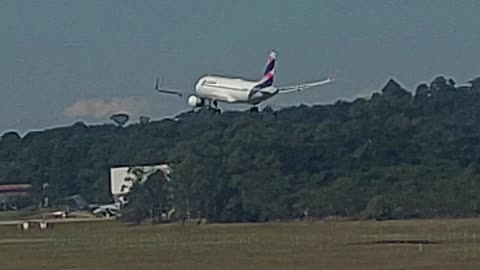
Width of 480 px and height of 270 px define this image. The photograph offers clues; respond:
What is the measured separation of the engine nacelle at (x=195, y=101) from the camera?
9702 centimetres

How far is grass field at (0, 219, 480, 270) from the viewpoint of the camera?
75312 mm

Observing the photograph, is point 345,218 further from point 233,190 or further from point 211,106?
point 211,106

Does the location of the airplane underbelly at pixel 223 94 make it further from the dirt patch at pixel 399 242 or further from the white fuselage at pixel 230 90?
the dirt patch at pixel 399 242

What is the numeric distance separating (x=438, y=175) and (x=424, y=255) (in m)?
101

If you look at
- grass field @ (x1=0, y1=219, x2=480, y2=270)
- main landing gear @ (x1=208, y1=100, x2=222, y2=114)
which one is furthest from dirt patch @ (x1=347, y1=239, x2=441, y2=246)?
main landing gear @ (x1=208, y1=100, x2=222, y2=114)

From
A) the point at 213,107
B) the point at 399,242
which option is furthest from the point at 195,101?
the point at 399,242

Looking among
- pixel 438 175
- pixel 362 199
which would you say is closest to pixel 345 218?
pixel 362 199

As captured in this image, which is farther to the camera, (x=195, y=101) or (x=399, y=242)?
(x=195, y=101)

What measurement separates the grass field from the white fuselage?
8748 millimetres

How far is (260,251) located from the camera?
290 ft

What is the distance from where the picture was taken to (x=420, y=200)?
16688 cm

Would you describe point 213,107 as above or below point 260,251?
above

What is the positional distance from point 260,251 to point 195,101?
495 inches

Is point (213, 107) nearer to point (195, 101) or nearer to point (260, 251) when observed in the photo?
point (195, 101)
